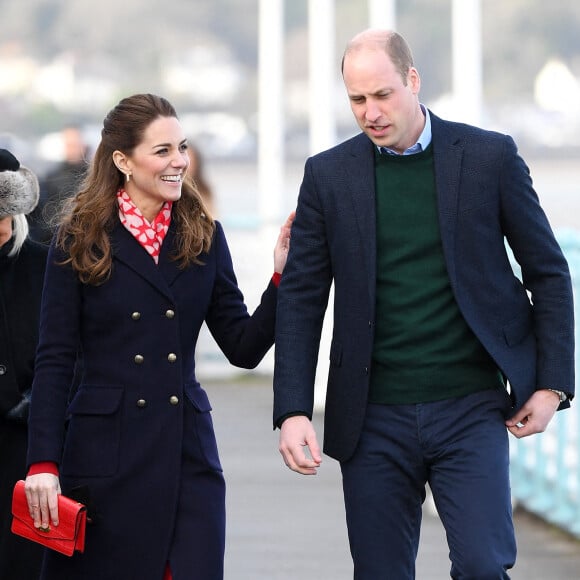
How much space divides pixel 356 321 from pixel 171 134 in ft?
2.25

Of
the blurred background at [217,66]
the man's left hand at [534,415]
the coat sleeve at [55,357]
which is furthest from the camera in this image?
the blurred background at [217,66]

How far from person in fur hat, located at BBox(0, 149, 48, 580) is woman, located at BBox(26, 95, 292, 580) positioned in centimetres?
49

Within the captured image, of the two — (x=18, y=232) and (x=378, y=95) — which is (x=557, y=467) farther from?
(x=378, y=95)

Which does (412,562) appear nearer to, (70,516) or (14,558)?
(70,516)

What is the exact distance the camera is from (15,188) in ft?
16.1

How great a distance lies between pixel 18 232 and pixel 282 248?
86cm

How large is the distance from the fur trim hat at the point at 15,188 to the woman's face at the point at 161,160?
58 cm

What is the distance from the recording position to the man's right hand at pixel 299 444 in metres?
4.11

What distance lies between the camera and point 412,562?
14.1 feet

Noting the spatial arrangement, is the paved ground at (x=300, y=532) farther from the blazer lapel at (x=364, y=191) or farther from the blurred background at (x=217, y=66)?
the blurred background at (x=217, y=66)

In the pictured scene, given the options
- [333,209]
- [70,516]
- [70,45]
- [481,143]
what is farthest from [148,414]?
[70,45]

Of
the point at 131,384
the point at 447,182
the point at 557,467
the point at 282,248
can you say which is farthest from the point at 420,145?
the point at 557,467

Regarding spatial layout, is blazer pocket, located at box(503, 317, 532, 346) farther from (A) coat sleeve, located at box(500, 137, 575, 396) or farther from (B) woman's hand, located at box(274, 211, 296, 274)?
(B) woman's hand, located at box(274, 211, 296, 274)

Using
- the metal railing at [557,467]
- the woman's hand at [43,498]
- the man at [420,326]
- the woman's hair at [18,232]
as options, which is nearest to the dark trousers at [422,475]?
the man at [420,326]
